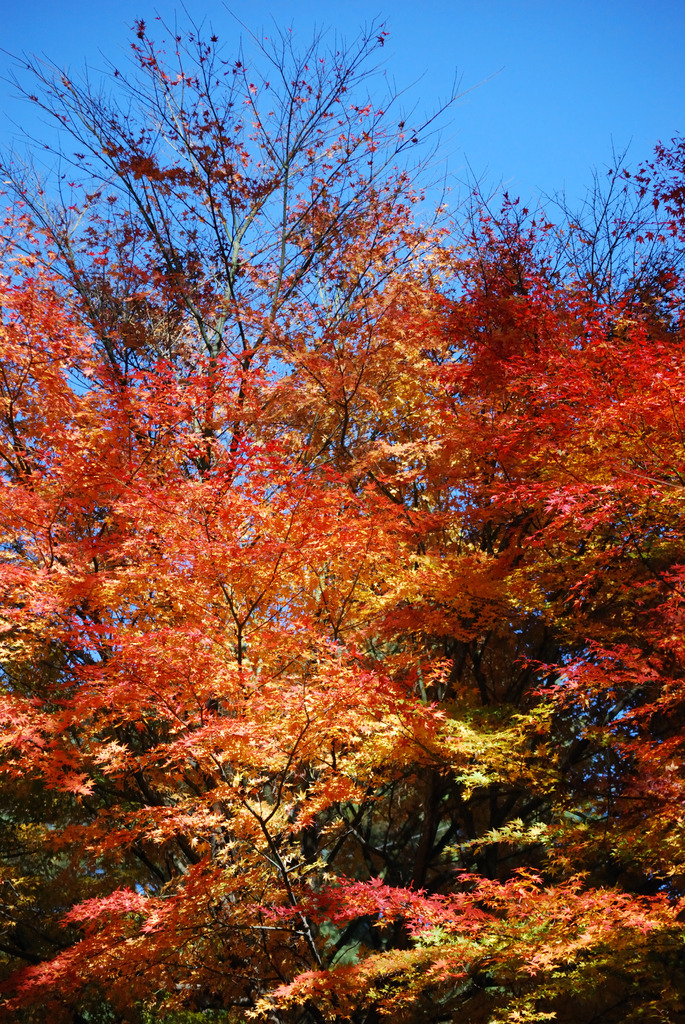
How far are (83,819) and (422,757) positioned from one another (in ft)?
20.5

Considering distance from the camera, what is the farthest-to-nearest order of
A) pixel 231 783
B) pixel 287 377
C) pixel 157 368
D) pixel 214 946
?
pixel 287 377 < pixel 157 368 < pixel 214 946 < pixel 231 783

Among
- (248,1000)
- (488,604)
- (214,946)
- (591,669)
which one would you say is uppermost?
(488,604)

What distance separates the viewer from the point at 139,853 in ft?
27.2

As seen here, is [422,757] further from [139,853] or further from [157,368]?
[157,368]

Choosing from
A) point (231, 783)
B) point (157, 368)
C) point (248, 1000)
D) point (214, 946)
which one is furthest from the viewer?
point (157, 368)

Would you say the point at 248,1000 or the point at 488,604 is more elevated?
the point at 488,604

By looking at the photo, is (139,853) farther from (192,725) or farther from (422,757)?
(422,757)

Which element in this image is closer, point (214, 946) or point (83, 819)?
point (214, 946)

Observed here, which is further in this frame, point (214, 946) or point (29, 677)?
point (29, 677)

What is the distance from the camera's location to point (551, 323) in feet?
31.7

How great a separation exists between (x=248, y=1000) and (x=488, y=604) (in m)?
5.45

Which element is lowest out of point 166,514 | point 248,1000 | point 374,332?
point 248,1000

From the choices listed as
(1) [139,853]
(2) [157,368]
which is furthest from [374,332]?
(1) [139,853]

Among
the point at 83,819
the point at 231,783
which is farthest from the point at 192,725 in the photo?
the point at 83,819
